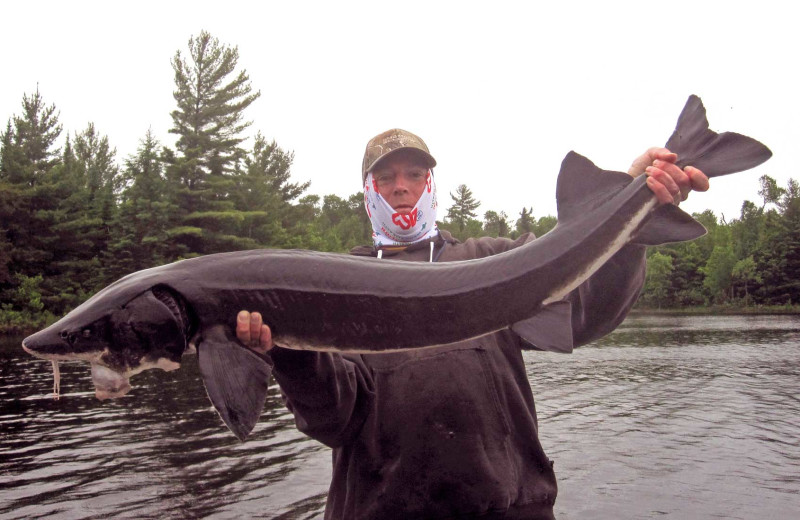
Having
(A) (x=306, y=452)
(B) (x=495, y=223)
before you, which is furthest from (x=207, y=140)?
(B) (x=495, y=223)

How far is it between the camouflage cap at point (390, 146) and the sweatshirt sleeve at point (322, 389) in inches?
61.3

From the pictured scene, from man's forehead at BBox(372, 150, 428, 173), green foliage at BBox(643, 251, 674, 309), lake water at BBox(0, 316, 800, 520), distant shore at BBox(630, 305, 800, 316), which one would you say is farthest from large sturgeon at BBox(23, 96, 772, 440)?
green foliage at BBox(643, 251, 674, 309)

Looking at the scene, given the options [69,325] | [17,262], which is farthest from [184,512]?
[17,262]

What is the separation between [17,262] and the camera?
3950 centimetres

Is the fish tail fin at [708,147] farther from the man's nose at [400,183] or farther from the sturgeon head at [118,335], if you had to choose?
the sturgeon head at [118,335]

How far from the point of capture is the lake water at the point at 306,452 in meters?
9.73

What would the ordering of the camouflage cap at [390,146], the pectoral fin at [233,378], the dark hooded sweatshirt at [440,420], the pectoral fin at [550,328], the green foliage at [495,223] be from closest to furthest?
the pectoral fin at [233,378] < the pectoral fin at [550,328] < the dark hooded sweatshirt at [440,420] < the camouflage cap at [390,146] < the green foliage at [495,223]

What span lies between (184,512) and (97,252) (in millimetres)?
37963

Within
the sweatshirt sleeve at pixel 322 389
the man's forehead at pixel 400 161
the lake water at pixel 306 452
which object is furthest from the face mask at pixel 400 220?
the lake water at pixel 306 452

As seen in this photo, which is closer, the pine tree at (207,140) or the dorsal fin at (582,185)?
the dorsal fin at (582,185)

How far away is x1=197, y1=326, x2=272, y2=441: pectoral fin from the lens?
106 inches

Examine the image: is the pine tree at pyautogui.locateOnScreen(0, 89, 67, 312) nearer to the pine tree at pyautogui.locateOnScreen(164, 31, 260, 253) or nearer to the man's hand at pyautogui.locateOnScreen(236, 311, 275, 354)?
the pine tree at pyautogui.locateOnScreen(164, 31, 260, 253)

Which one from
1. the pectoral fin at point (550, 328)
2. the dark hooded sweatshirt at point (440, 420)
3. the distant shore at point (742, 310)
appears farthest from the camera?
the distant shore at point (742, 310)

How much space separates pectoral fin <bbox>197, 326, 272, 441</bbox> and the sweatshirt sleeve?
0.31m
